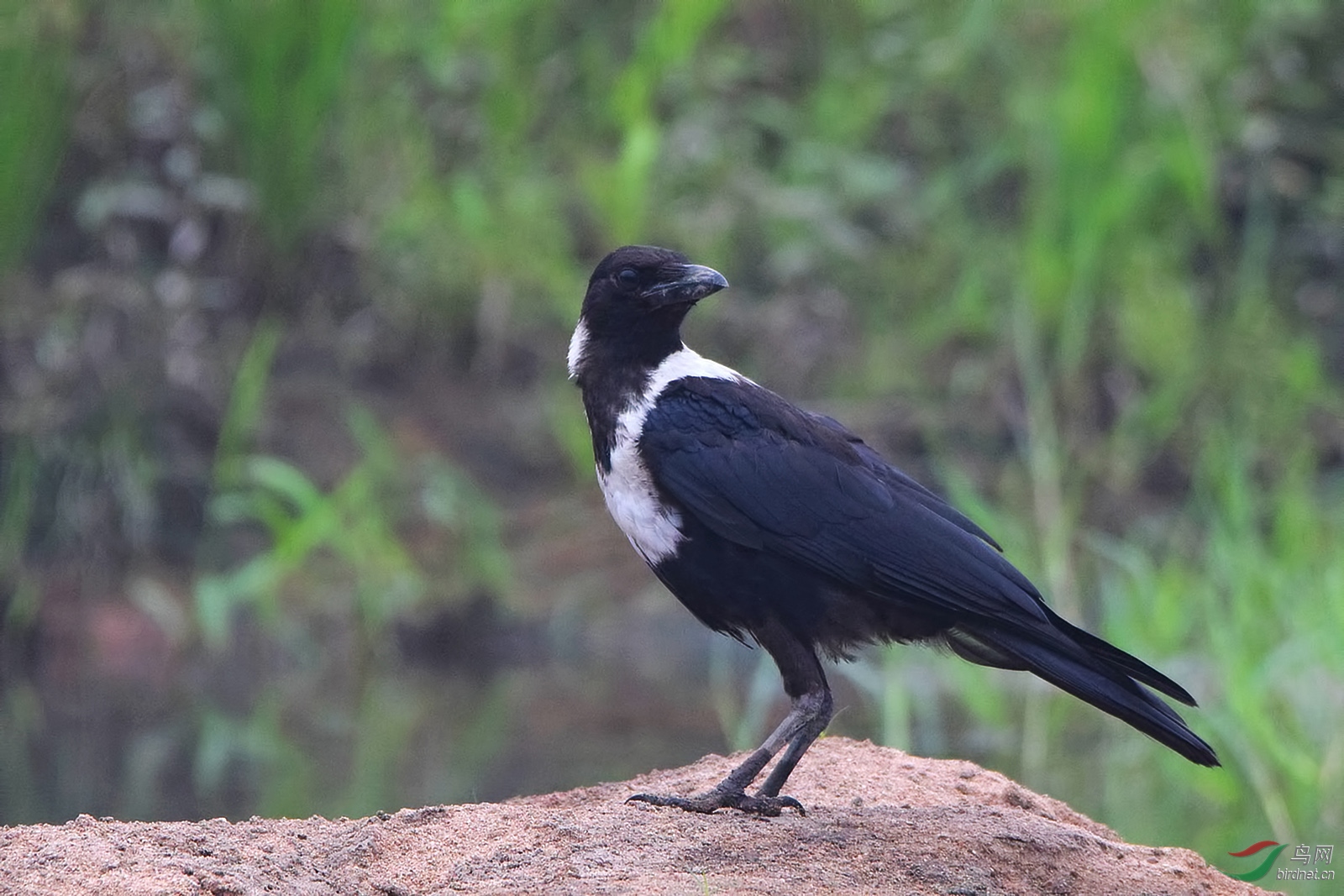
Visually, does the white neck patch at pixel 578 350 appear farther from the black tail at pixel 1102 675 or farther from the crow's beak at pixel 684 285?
the black tail at pixel 1102 675

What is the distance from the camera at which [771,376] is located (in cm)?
933

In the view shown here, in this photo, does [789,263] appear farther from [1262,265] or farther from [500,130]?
[1262,265]

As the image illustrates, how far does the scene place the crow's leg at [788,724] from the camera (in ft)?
13.6

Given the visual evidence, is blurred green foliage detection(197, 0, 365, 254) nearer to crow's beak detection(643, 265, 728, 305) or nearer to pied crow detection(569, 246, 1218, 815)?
crow's beak detection(643, 265, 728, 305)

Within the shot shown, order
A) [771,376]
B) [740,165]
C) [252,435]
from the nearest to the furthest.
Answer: [252,435], [771,376], [740,165]

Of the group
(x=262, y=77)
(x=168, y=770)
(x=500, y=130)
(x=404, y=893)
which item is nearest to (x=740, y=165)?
(x=500, y=130)

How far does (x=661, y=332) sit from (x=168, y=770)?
245 cm

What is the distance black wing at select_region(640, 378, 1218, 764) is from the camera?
410 cm

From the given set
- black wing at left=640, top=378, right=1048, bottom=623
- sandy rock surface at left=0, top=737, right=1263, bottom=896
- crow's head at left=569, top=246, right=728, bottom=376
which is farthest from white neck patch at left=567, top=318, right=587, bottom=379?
sandy rock surface at left=0, top=737, right=1263, bottom=896

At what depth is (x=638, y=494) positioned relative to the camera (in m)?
4.38

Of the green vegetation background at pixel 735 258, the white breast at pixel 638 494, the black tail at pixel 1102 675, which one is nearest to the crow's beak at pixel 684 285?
the white breast at pixel 638 494

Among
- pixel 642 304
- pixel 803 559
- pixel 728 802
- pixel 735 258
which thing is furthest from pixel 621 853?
pixel 735 258

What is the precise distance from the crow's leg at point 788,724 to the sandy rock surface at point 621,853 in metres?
0.11

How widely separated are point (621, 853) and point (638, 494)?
3.34 ft
